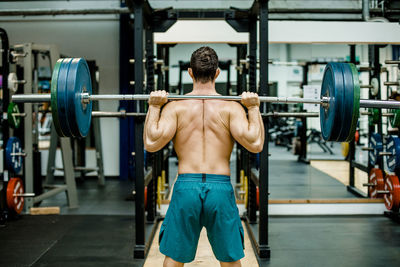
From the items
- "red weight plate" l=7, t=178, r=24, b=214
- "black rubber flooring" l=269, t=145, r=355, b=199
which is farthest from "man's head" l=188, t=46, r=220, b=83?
"black rubber flooring" l=269, t=145, r=355, b=199

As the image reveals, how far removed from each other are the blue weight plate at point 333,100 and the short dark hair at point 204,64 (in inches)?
23.8

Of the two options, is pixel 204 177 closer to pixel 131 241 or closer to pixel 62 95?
pixel 62 95

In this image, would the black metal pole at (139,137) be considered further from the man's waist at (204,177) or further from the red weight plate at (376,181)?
the red weight plate at (376,181)

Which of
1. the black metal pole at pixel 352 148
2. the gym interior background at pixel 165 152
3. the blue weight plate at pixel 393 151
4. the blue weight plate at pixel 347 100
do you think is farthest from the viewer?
→ the black metal pole at pixel 352 148

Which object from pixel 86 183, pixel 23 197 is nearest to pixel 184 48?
pixel 86 183

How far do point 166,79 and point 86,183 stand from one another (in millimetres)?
2275

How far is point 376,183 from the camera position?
4.06 m

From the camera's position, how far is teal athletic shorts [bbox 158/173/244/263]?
177cm

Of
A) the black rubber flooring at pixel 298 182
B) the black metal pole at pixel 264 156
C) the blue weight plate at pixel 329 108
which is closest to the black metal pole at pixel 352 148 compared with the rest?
the black rubber flooring at pixel 298 182

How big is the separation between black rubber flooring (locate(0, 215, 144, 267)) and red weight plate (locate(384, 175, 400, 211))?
7.93ft

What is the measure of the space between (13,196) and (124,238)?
1.26 metres

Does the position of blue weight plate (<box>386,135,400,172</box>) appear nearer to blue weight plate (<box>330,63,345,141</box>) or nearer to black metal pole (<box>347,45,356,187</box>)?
black metal pole (<box>347,45,356,187</box>)

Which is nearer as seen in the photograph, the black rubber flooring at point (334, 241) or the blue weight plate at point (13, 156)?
the black rubber flooring at point (334, 241)

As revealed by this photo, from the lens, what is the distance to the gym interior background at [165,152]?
2.93 m
